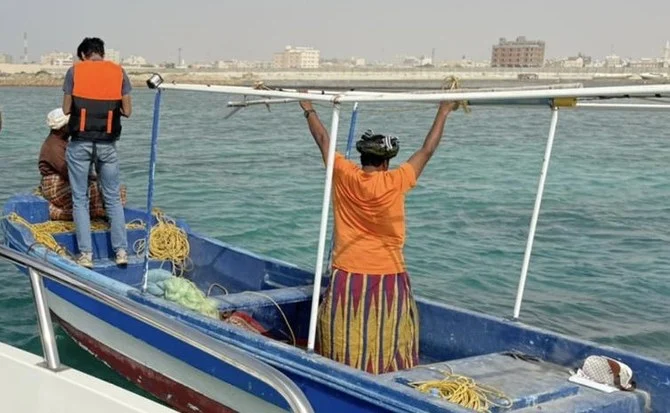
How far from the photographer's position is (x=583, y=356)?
19.0 ft

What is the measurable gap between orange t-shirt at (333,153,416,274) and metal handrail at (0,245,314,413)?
7.87ft

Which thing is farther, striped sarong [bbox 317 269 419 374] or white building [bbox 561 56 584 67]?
white building [bbox 561 56 584 67]

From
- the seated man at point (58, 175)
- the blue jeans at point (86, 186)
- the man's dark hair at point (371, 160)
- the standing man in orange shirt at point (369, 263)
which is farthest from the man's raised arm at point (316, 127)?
the seated man at point (58, 175)

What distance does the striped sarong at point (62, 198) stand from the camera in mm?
8812

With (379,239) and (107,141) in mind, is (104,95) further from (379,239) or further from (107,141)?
(379,239)

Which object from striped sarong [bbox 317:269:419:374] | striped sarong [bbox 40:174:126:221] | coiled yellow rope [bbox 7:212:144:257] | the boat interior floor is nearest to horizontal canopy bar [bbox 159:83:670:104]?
striped sarong [bbox 317:269:419:374]

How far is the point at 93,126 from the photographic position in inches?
301

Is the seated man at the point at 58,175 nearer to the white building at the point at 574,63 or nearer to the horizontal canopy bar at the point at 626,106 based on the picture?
the horizontal canopy bar at the point at 626,106

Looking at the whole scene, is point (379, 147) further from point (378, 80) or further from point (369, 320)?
point (378, 80)

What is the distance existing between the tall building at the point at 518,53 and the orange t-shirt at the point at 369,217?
16295cm

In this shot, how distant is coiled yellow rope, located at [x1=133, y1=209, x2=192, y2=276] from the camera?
335 inches

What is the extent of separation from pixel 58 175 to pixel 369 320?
14.4 feet

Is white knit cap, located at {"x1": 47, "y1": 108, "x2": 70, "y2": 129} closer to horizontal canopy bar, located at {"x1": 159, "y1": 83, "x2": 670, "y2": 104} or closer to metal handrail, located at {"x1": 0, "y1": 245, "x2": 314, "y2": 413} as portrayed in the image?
horizontal canopy bar, located at {"x1": 159, "y1": 83, "x2": 670, "y2": 104}

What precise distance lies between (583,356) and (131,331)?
3252mm
